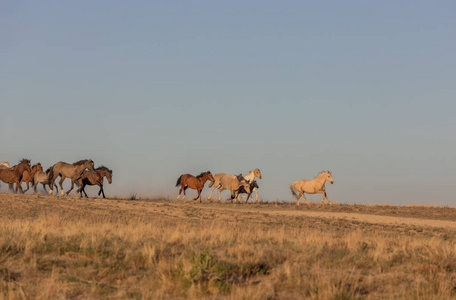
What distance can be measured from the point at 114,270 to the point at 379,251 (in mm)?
6222

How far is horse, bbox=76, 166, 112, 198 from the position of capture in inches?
1479

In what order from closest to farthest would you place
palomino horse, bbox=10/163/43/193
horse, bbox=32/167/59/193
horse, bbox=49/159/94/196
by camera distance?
horse, bbox=49/159/94/196
palomino horse, bbox=10/163/43/193
horse, bbox=32/167/59/193

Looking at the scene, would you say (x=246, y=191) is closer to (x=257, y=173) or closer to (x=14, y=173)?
(x=257, y=173)

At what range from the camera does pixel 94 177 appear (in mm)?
37531

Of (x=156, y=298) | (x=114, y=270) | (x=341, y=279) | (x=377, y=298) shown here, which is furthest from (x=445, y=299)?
(x=114, y=270)

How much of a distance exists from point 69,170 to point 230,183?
1315cm

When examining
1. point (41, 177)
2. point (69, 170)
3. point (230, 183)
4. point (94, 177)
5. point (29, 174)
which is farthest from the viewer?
point (230, 183)

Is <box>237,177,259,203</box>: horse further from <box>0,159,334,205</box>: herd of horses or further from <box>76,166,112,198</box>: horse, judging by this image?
<box>76,166,112,198</box>: horse

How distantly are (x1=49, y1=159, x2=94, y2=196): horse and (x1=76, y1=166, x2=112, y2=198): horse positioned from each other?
352 mm

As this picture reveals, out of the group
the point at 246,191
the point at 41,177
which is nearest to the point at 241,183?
the point at 246,191

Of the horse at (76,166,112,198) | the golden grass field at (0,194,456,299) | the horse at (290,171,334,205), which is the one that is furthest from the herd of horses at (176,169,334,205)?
the golden grass field at (0,194,456,299)

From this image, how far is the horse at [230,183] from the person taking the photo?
45000mm

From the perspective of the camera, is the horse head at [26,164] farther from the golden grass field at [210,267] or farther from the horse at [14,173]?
the golden grass field at [210,267]

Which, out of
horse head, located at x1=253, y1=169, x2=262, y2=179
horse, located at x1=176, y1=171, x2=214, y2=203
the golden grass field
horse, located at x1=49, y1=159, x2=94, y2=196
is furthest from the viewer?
horse head, located at x1=253, y1=169, x2=262, y2=179
